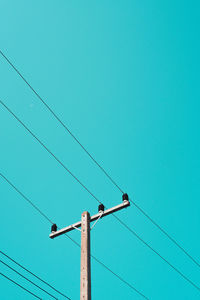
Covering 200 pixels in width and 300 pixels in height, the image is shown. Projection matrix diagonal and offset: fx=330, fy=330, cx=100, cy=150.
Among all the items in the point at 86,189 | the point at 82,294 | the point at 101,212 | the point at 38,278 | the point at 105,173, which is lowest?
the point at 82,294

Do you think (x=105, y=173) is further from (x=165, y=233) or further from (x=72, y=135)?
(x=165, y=233)

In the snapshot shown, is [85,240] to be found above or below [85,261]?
above

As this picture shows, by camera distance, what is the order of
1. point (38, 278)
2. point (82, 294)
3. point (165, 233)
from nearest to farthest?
1. point (82, 294)
2. point (38, 278)
3. point (165, 233)

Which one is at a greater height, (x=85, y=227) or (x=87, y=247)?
(x=85, y=227)

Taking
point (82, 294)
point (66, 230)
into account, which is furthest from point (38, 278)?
point (82, 294)

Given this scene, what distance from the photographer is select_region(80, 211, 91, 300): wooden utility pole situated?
7243 mm

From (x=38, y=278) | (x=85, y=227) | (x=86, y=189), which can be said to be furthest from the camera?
(x=86, y=189)

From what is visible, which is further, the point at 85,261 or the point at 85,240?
the point at 85,240

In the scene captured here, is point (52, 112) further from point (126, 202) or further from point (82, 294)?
point (82, 294)

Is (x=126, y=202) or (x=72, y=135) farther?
(x=72, y=135)

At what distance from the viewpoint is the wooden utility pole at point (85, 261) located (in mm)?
7243

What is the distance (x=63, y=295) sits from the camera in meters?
11.4

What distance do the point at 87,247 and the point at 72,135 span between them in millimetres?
4181

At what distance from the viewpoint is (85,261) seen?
786 cm
